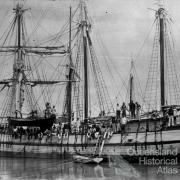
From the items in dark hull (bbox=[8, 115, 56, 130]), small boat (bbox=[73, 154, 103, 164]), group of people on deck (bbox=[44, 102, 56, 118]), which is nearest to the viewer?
small boat (bbox=[73, 154, 103, 164])

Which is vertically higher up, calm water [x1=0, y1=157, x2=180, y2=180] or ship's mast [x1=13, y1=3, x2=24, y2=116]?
ship's mast [x1=13, y1=3, x2=24, y2=116]

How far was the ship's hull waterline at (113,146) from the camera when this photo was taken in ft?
119

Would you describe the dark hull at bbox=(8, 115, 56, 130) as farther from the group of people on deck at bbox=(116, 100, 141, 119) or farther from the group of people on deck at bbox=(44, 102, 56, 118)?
the group of people on deck at bbox=(116, 100, 141, 119)

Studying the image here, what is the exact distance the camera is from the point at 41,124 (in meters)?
51.7

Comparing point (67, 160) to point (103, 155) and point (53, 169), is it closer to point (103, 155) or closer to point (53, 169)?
point (103, 155)

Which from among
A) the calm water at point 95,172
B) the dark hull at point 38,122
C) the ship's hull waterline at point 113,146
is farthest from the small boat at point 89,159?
the dark hull at point 38,122

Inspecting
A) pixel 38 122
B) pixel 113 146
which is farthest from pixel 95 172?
pixel 38 122

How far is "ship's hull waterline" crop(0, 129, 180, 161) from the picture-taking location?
3622cm

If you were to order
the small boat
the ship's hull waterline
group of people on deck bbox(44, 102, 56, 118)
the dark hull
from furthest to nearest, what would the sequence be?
group of people on deck bbox(44, 102, 56, 118) → the dark hull → the small boat → the ship's hull waterline

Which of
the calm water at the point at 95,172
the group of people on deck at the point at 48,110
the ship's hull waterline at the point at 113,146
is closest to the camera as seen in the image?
the calm water at the point at 95,172

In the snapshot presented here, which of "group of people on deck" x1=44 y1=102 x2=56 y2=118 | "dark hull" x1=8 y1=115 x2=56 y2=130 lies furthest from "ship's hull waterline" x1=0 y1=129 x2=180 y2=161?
"group of people on deck" x1=44 y1=102 x2=56 y2=118

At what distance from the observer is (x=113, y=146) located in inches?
1586

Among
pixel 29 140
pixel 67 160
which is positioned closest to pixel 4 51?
pixel 29 140

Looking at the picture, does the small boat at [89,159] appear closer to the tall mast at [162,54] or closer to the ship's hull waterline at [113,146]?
the ship's hull waterline at [113,146]
